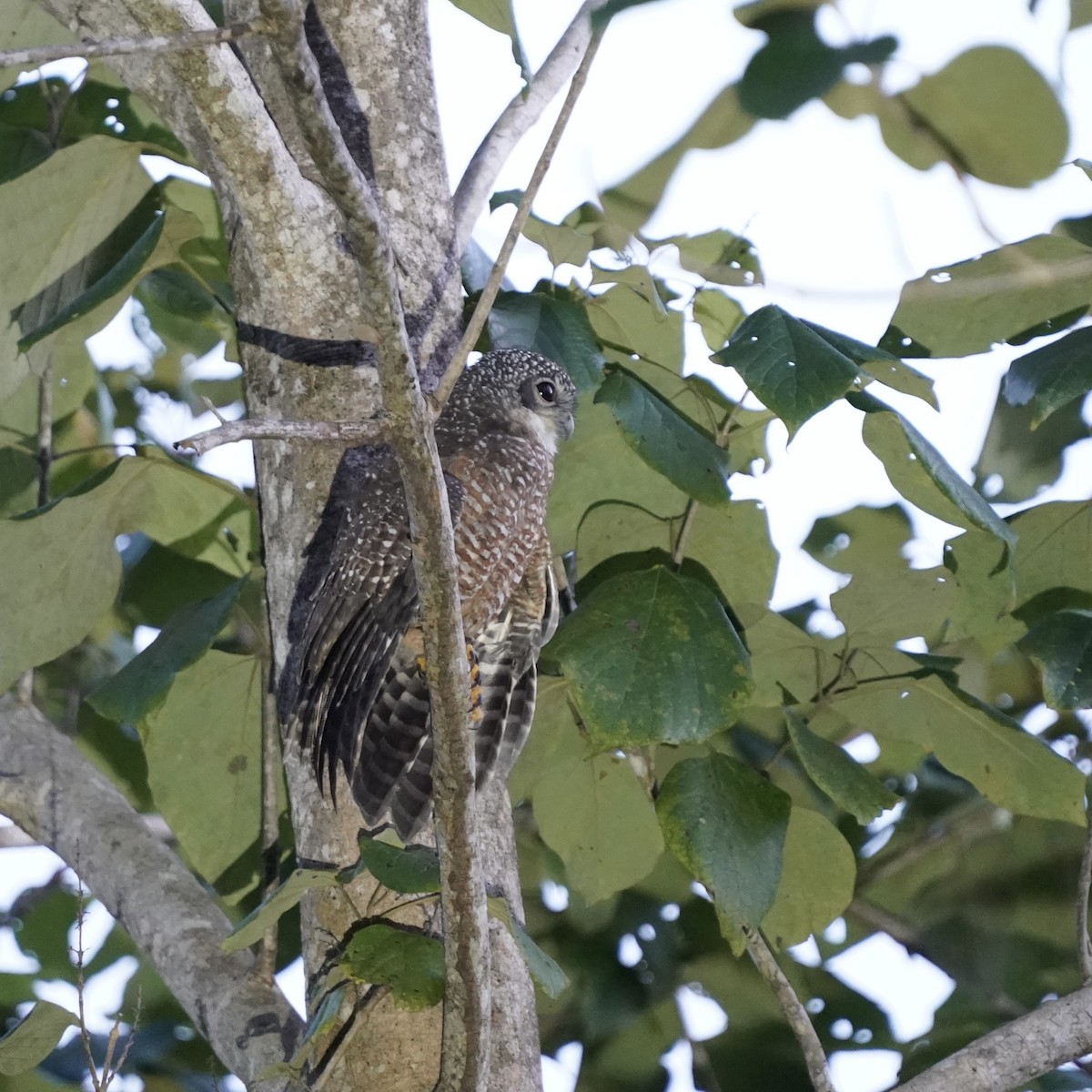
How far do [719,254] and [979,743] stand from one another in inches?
44.8

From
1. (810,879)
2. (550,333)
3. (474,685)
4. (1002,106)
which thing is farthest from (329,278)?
(1002,106)

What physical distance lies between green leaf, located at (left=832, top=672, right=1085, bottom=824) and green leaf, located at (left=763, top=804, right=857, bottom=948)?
9.0 inches

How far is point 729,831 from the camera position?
2.24m

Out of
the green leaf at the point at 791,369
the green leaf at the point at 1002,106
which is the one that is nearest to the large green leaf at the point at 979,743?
the green leaf at the point at 791,369

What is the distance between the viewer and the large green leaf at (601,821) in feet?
8.89

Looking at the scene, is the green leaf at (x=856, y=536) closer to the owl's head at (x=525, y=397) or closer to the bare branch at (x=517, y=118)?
the owl's head at (x=525, y=397)

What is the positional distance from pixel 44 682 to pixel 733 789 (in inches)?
112

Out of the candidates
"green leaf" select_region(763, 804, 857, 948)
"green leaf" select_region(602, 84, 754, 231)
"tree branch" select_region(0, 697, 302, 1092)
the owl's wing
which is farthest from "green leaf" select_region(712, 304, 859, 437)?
"tree branch" select_region(0, 697, 302, 1092)

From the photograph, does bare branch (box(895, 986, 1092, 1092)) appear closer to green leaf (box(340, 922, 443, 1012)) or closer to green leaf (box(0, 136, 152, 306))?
green leaf (box(340, 922, 443, 1012))

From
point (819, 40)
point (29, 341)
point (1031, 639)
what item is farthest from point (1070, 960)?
point (819, 40)

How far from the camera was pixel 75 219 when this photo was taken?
267 centimetres

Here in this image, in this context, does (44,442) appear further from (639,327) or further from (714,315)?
(714,315)

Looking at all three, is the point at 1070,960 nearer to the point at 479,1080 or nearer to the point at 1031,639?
the point at 1031,639

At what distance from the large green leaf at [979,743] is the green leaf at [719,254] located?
0.82 metres
